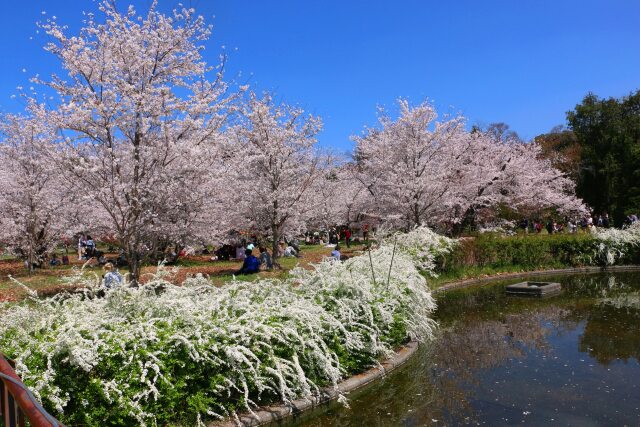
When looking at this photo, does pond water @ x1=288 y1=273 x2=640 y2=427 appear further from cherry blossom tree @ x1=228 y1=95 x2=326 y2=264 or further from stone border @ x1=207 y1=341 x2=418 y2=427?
cherry blossom tree @ x1=228 y1=95 x2=326 y2=264

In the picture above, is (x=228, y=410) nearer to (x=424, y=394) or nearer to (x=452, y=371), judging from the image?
(x=424, y=394)

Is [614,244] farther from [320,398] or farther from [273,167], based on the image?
[320,398]

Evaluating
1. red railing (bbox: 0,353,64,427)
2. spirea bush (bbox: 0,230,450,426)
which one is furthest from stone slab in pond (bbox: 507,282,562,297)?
red railing (bbox: 0,353,64,427)

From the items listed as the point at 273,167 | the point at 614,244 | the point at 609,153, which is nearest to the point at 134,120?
the point at 273,167


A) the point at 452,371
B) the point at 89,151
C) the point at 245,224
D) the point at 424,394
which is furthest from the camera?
the point at 245,224

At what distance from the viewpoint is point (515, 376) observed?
23.6 feet

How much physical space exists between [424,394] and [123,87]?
9.14 metres

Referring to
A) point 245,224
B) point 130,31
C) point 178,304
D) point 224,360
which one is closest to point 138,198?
point 130,31

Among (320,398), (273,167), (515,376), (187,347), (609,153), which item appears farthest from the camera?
(609,153)

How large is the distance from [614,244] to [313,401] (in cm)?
1867

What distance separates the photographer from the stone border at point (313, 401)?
5520mm

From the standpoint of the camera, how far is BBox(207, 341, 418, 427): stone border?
552 centimetres

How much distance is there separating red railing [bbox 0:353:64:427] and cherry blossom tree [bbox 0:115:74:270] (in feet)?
56.8

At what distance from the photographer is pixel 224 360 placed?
550 centimetres
